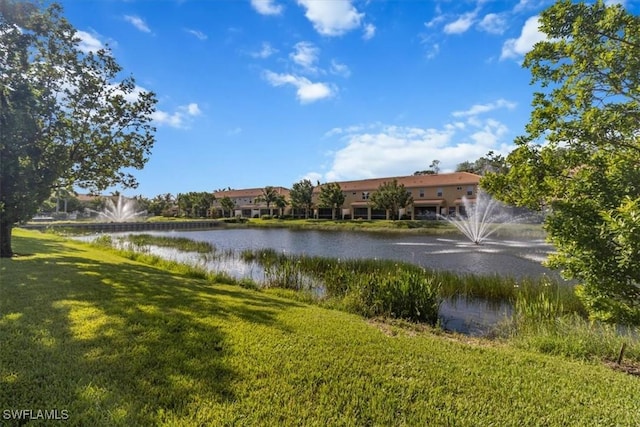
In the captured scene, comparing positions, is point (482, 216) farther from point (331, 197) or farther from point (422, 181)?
point (331, 197)

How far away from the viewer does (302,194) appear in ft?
215

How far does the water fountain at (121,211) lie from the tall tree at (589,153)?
70.1 m

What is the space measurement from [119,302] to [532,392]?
6.97 metres

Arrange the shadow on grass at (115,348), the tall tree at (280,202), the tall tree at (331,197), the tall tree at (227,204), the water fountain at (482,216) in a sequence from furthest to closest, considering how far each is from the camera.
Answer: the tall tree at (227,204), the tall tree at (280,202), the tall tree at (331,197), the water fountain at (482,216), the shadow on grass at (115,348)

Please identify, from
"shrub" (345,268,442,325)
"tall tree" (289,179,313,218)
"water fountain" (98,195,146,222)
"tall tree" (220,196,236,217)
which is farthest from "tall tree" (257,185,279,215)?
"shrub" (345,268,442,325)

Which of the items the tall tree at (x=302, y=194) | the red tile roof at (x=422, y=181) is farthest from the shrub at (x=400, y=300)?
the tall tree at (x=302, y=194)

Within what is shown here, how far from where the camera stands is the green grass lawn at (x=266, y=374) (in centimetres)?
329

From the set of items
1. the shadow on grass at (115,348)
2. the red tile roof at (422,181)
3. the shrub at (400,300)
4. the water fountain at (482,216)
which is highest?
the red tile roof at (422,181)

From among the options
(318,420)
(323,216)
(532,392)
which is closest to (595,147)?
(532,392)

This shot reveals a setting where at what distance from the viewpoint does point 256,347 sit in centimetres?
472

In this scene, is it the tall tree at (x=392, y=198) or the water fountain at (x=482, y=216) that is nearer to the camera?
the water fountain at (x=482, y=216)

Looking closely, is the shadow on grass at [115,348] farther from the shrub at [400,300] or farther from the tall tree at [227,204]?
the tall tree at [227,204]

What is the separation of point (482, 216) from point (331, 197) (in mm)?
24802

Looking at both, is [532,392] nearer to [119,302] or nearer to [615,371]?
[615,371]
